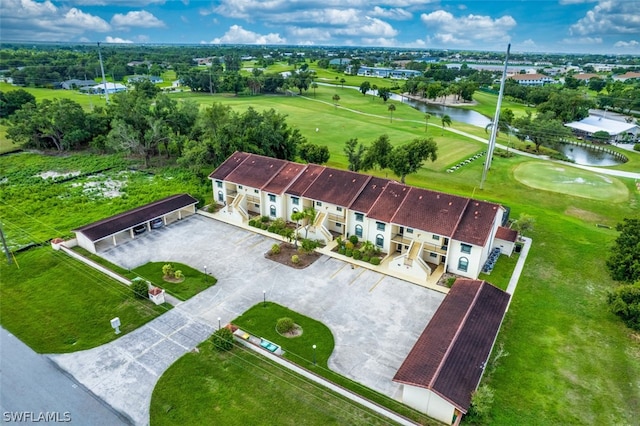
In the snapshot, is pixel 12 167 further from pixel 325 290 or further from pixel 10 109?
pixel 325 290

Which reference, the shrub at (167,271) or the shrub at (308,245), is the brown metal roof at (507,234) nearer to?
the shrub at (308,245)

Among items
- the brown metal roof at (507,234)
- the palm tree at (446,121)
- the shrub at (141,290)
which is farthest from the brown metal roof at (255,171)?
the palm tree at (446,121)

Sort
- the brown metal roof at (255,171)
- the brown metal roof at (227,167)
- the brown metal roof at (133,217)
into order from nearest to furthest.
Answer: the brown metal roof at (133,217), the brown metal roof at (255,171), the brown metal roof at (227,167)

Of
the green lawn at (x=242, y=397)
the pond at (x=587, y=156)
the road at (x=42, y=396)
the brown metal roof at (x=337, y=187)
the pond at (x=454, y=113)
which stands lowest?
the road at (x=42, y=396)

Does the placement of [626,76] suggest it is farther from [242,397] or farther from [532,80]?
[242,397]

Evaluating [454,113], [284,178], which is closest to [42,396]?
[284,178]

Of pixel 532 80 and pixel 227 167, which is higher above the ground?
pixel 532 80

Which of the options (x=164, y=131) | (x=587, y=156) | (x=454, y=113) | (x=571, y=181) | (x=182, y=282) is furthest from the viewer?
(x=454, y=113)
